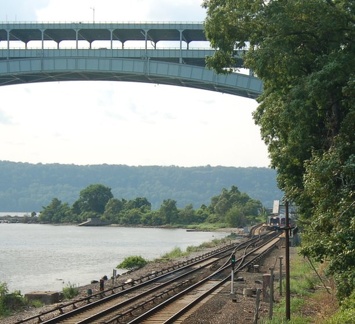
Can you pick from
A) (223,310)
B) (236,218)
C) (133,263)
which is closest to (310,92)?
(223,310)

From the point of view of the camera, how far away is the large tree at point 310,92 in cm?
1677

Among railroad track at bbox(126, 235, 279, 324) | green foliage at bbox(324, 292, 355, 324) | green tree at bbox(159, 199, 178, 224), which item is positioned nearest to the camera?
green foliage at bbox(324, 292, 355, 324)

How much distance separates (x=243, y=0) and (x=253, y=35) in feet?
4.32

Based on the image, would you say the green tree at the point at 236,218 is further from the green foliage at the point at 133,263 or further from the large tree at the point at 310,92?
the large tree at the point at 310,92

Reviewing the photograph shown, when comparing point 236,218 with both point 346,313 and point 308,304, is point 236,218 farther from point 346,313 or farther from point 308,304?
point 346,313

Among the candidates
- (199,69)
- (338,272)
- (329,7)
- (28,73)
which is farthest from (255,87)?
(338,272)

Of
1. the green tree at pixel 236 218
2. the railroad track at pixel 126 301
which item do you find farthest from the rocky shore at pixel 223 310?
the green tree at pixel 236 218

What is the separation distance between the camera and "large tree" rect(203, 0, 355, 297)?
660 inches

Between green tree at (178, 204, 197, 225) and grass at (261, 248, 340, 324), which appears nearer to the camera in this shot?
grass at (261, 248, 340, 324)

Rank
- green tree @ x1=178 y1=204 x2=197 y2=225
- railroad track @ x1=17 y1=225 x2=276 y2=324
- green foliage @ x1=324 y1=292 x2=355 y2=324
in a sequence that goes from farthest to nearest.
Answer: green tree @ x1=178 y1=204 x2=197 y2=225, railroad track @ x1=17 y1=225 x2=276 y2=324, green foliage @ x1=324 y1=292 x2=355 y2=324

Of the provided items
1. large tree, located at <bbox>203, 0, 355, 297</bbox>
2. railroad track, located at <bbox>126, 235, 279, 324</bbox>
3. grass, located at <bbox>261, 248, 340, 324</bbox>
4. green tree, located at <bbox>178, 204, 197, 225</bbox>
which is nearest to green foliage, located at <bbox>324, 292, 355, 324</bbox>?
grass, located at <bbox>261, 248, 340, 324</bbox>

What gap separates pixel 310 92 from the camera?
1792cm

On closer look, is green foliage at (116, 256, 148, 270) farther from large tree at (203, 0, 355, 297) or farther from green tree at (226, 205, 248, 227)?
green tree at (226, 205, 248, 227)

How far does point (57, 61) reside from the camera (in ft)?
151
